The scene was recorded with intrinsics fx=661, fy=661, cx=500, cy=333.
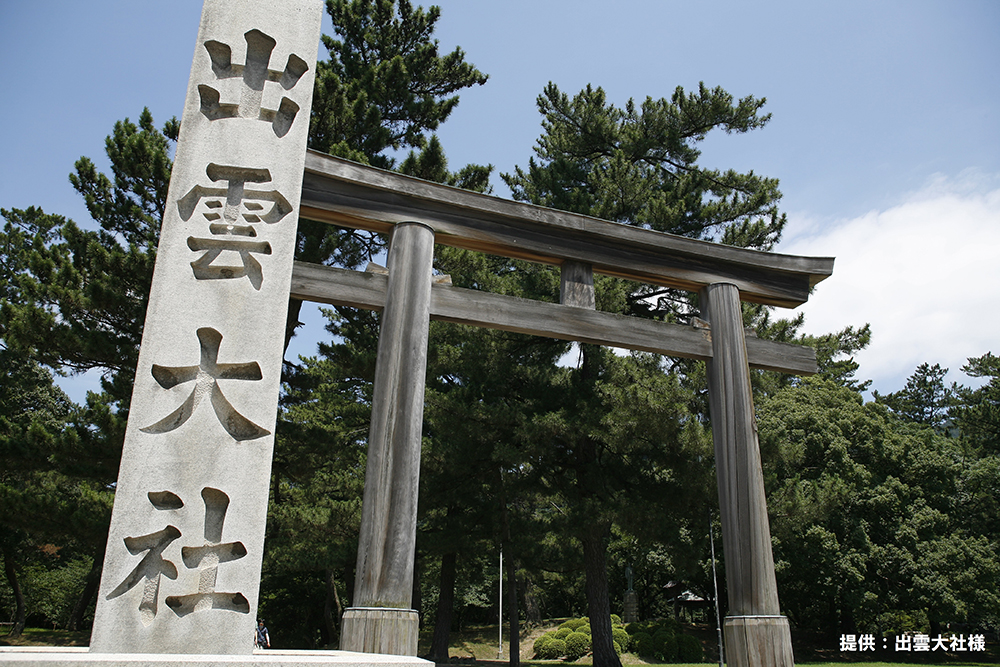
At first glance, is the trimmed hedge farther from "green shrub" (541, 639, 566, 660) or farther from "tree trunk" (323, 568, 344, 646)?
"tree trunk" (323, 568, 344, 646)

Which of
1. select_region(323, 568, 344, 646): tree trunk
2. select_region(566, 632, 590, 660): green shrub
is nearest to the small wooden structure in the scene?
select_region(323, 568, 344, 646): tree trunk

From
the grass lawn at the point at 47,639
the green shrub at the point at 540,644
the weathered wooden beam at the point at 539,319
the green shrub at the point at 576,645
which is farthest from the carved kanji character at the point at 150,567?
the green shrub at the point at 540,644

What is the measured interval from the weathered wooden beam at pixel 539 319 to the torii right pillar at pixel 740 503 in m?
0.23

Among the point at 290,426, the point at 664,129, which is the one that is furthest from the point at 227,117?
the point at 664,129

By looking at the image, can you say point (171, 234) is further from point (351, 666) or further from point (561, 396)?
point (561, 396)

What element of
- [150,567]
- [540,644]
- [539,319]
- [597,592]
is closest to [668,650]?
[540,644]

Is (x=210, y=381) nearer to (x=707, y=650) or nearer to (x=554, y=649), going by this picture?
(x=554, y=649)

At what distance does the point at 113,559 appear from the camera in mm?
2695

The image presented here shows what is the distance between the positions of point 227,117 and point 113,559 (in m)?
2.25

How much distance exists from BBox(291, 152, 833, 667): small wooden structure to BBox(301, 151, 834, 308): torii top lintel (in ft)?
0.04

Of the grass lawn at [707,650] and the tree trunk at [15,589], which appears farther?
the grass lawn at [707,650]

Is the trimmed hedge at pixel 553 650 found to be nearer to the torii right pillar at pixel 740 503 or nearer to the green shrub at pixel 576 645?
the green shrub at pixel 576 645

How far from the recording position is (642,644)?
57.9 feet

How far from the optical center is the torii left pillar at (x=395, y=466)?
420 centimetres
